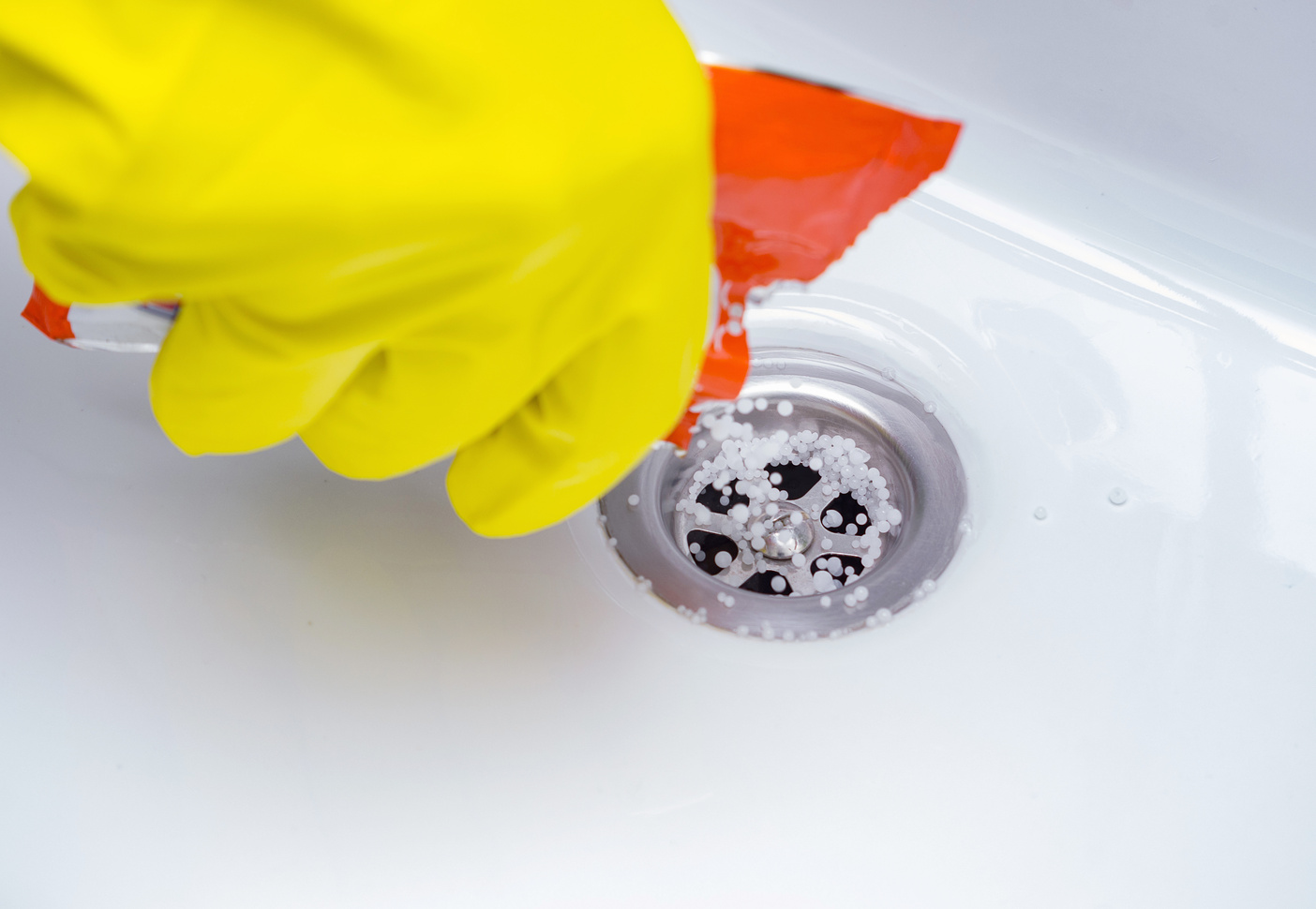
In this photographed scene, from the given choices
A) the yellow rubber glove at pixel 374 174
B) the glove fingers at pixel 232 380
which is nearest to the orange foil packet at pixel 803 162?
the yellow rubber glove at pixel 374 174

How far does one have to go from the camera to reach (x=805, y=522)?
614 mm

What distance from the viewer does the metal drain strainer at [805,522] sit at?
1.78ft

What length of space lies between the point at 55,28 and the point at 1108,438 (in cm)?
50

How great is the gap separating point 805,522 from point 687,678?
0.46 feet

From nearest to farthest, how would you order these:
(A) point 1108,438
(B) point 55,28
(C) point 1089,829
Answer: (B) point 55,28, (C) point 1089,829, (A) point 1108,438

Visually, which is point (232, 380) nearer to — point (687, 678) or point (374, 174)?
point (374, 174)

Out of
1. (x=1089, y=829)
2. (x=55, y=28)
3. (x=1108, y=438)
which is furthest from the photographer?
(x=1108, y=438)

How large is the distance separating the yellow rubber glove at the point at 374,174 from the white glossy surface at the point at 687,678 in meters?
0.19

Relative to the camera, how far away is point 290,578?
1.73 feet

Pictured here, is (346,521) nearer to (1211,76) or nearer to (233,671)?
(233,671)

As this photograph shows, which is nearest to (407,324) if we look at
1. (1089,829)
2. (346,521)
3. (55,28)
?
(55,28)

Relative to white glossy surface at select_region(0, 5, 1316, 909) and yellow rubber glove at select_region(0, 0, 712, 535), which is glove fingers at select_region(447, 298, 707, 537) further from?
white glossy surface at select_region(0, 5, 1316, 909)

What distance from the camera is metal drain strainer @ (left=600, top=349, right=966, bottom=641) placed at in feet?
1.78

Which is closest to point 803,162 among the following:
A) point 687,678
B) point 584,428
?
point 584,428
